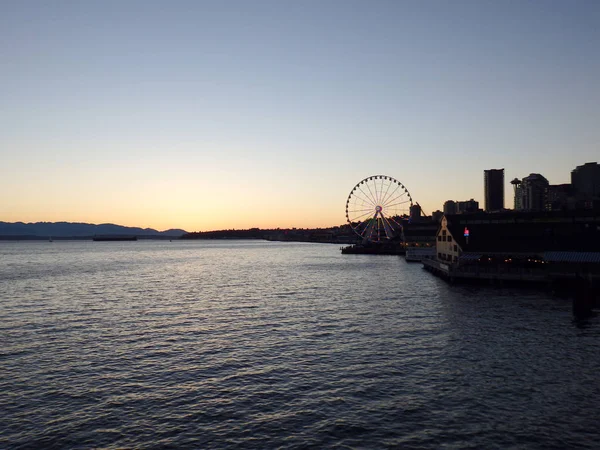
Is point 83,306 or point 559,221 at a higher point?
point 559,221

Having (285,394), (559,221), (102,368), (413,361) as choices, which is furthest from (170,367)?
(559,221)

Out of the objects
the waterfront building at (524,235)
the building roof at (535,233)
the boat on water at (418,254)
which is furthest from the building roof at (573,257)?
the boat on water at (418,254)

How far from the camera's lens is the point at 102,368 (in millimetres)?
33375

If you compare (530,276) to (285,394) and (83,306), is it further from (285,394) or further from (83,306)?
(83,306)

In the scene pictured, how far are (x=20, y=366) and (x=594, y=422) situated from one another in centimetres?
3776

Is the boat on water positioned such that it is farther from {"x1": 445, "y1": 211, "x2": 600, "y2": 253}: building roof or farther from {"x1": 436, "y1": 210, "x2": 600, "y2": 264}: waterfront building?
{"x1": 445, "y1": 211, "x2": 600, "y2": 253}: building roof

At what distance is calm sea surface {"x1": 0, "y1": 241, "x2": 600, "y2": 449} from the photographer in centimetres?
2231

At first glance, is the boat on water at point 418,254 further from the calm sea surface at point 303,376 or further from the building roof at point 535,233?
the calm sea surface at point 303,376

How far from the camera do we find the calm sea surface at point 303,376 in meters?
22.3

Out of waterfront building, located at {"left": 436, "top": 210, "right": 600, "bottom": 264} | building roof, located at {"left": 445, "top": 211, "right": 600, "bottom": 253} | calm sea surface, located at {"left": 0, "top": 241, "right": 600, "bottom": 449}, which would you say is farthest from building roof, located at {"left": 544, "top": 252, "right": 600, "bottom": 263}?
calm sea surface, located at {"left": 0, "top": 241, "right": 600, "bottom": 449}

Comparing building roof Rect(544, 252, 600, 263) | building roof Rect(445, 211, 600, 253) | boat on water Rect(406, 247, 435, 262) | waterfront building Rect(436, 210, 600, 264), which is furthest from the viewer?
boat on water Rect(406, 247, 435, 262)

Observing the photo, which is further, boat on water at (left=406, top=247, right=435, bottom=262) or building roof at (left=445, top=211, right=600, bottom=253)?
boat on water at (left=406, top=247, right=435, bottom=262)

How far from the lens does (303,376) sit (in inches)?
1219

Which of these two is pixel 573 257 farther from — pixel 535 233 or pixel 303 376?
pixel 303 376
